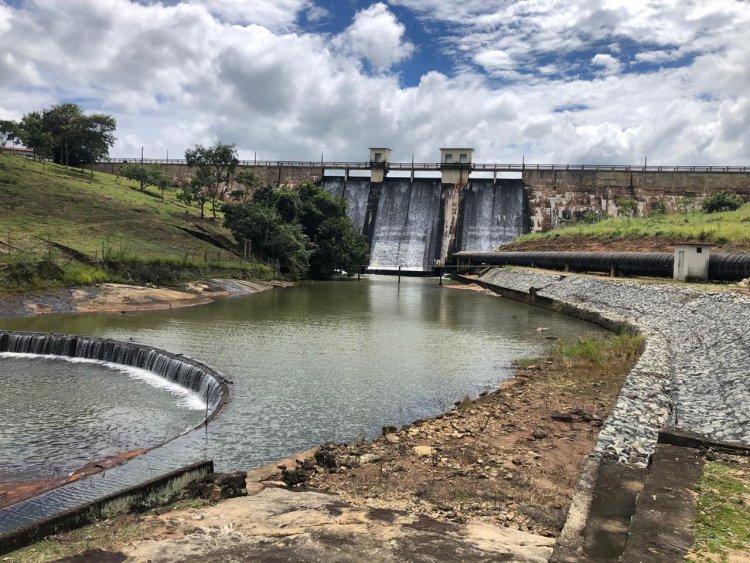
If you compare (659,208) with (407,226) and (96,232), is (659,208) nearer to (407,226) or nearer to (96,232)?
(407,226)

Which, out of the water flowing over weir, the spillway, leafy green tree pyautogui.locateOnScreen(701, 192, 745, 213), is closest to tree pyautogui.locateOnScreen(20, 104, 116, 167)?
the spillway

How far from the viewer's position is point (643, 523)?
5574 millimetres

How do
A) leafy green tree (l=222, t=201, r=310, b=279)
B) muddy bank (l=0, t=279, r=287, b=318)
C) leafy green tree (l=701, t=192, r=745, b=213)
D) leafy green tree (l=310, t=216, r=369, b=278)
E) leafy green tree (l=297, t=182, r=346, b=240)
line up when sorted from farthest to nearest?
leafy green tree (l=297, t=182, r=346, b=240) < leafy green tree (l=310, t=216, r=369, b=278) < leafy green tree (l=701, t=192, r=745, b=213) < leafy green tree (l=222, t=201, r=310, b=279) < muddy bank (l=0, t=279, r=287, b=318)

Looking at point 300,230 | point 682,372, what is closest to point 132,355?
point 682,372

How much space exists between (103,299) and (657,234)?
114 ft

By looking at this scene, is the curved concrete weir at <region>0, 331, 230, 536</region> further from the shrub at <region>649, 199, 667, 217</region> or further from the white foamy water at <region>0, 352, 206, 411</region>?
the shrub at <region>649, 199, 667, 217</region>

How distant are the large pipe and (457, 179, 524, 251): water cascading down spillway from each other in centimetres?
774

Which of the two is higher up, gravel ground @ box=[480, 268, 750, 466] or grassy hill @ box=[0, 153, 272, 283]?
grassy hill @ box=[0, 153, 272, 283]

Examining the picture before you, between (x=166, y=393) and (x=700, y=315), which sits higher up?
(x=700, y=315)

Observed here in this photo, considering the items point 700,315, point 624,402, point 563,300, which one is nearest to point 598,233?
point 563,300

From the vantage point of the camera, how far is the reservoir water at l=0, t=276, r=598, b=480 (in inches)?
469

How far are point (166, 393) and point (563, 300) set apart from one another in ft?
82.9

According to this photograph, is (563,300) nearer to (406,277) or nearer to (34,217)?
(406,277)

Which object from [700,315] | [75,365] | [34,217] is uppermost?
[34,217]
